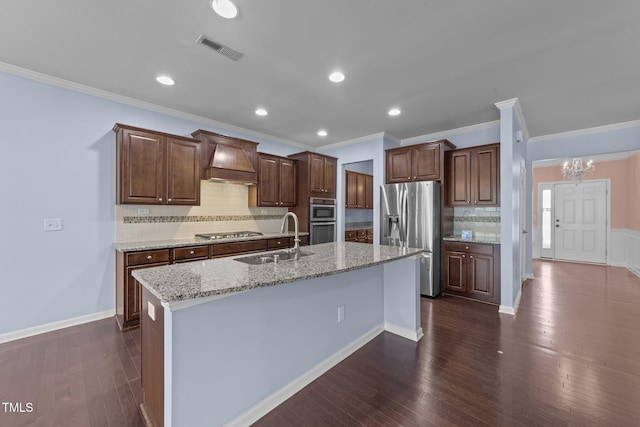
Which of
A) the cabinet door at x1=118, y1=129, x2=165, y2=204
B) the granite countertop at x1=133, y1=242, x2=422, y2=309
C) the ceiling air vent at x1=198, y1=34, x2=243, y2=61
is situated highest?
the ceiling air vent at x1=198, y1=34, x2=243, y2=61

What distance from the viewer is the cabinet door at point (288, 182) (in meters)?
4.95

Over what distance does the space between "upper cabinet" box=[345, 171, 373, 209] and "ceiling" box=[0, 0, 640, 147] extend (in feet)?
8.26

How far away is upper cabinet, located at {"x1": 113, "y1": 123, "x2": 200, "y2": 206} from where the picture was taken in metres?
3.14

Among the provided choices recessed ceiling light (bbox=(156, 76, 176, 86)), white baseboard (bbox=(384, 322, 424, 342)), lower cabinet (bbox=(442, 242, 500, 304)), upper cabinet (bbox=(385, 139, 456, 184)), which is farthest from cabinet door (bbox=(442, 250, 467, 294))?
recessed ceiling light (bbox=(156, 76, 176, 86))

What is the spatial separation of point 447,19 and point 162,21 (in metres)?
2.13

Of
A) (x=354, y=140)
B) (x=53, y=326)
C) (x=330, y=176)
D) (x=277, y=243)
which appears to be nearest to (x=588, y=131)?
(x=354, y=140)

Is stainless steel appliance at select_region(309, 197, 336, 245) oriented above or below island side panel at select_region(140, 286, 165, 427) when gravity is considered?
above

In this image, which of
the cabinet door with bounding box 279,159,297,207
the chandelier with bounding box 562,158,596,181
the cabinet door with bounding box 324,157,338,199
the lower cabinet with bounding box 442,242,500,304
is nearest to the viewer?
the lower cabinet with bounding box 442,242,500,304

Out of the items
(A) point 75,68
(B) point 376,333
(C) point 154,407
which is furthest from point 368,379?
(A) point 75,68

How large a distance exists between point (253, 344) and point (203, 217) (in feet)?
9.50

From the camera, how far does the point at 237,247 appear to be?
12.4 feet

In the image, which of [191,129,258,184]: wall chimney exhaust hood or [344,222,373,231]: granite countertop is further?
[344,222,373,231]: granite countertop

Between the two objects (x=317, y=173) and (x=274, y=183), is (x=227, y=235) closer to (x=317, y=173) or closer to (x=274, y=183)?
(x=274, y=183)

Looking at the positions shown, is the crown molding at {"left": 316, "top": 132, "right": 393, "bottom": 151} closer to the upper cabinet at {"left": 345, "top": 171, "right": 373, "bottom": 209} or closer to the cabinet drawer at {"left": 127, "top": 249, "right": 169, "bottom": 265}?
the upper cabinet at {"left": 345, "top": 171, "right": 373, "bottom": 209}
